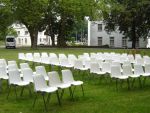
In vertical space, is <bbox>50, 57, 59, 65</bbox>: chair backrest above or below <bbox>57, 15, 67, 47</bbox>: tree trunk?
below

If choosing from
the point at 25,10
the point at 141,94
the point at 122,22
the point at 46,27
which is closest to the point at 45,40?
the point at 46,27

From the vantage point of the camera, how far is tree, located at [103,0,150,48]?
51.6m

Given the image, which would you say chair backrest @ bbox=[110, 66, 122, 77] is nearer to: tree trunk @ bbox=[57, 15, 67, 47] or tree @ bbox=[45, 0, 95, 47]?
tree @ bbox=[45, 0, 95, 47]

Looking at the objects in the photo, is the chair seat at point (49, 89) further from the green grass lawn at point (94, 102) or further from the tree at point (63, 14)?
the tree at point (63, 14)

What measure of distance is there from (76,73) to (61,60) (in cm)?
123

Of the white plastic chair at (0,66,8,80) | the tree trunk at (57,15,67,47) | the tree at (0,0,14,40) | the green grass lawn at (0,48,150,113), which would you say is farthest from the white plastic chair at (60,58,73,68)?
the tree trunk at (57,15,67,47)

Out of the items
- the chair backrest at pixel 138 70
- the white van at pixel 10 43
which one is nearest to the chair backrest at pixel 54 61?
the chair backrest at pixel 138 70

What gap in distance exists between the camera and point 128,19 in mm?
53094

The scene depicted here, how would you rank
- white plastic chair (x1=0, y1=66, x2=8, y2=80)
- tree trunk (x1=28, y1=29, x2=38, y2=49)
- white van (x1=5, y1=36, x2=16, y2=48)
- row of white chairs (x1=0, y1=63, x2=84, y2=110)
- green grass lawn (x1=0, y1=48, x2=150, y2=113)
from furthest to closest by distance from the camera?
white van (x1=5, y1=36, x2=16, y2=48) < tree trunk (x1=28, y1=29, x2=38, y2=49) < white plastic chair (x1=0, y1=66, x2=8, y2=80) < row of white chairs (x1=0, y1=63, x2=84, y2=110) < green grass lawn (x1=0, y1=48, x2=150, y2=113)

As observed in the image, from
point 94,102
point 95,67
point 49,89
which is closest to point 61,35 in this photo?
point 95,67

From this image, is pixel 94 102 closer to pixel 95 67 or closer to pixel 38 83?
pixel 38 83

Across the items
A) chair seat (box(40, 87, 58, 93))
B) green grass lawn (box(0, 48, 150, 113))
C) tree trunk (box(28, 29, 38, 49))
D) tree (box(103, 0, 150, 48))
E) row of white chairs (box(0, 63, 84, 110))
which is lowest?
green grass lawn (box(0, 48, 150, 113))

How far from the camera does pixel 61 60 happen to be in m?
18.6

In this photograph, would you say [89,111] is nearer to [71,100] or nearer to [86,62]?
[71,100]
